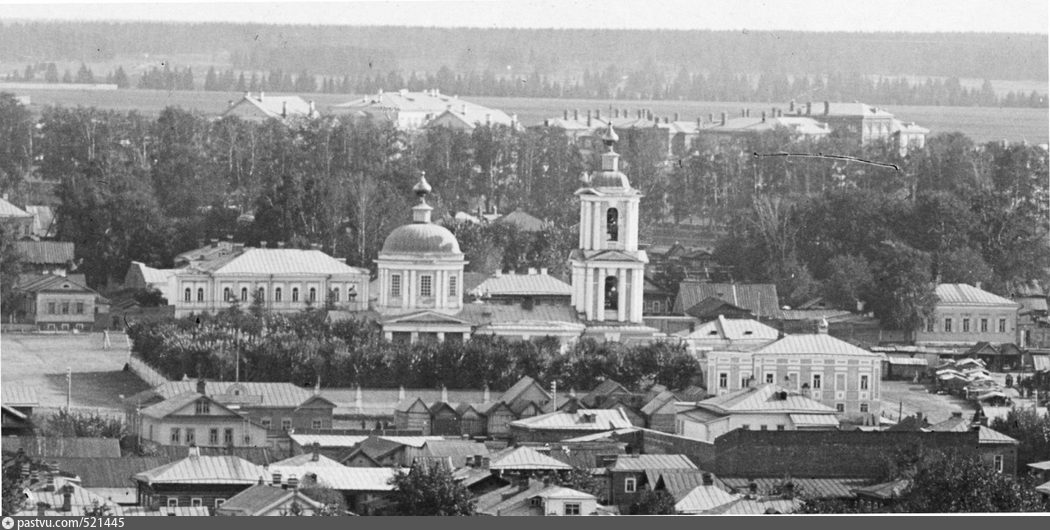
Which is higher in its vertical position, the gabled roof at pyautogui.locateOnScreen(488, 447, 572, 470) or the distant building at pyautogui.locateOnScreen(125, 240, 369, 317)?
the distant building at pyautogui.locateOnScreen(125, 240, 369, 317)

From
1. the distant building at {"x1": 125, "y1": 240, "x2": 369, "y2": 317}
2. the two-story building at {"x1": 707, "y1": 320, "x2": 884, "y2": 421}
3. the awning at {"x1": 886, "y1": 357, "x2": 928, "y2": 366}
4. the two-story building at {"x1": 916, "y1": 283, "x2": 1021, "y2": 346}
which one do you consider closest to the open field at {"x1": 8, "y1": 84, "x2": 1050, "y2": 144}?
the two-story building at {"x1": 916, "y1": 283, "x2": 1021, "y2": 346}

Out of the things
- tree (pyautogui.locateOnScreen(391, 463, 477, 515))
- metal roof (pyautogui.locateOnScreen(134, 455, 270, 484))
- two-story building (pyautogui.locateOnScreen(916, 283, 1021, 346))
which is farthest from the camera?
two-story building (pyautogui.locateOnScreen(916, 283, 1021, 346))

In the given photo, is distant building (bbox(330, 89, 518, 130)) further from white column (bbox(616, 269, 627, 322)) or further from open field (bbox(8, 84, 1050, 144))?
white column (bbox(616, 269, 627, 322))

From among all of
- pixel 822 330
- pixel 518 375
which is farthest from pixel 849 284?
pixel 518 375

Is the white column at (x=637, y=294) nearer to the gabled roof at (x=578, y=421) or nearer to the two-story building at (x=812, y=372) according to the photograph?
the two-story building at (x=812, y=372)

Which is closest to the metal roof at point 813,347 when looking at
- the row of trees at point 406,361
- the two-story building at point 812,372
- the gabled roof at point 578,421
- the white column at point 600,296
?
the two-story building at point 812,372

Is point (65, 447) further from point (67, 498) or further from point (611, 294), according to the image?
point (611, 294)

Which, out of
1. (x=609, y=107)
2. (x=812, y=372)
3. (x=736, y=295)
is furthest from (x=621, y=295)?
(x=609, y=107)
